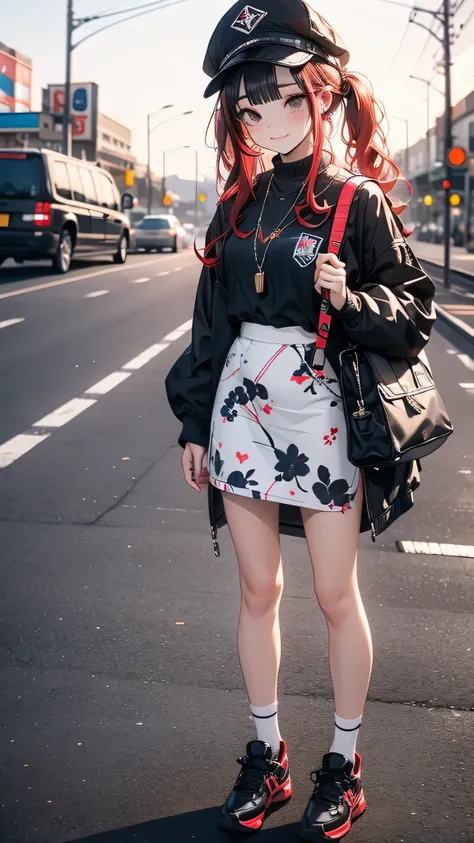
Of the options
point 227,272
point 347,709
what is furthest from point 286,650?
point 227,272

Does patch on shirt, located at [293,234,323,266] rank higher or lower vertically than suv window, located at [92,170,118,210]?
lower

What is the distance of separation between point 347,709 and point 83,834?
0.71 meters

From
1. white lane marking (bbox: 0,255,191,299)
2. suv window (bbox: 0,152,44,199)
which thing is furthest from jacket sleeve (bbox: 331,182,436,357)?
suv window (bbox: 0,152,44,199)

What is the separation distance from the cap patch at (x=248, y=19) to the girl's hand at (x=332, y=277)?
604 mm

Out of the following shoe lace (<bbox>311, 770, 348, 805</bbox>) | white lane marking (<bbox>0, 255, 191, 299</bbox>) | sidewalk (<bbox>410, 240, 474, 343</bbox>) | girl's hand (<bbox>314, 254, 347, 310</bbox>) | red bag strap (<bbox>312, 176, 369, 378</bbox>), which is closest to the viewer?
girl's hand (<bbox>314, 254, 347, 310</bbox>)

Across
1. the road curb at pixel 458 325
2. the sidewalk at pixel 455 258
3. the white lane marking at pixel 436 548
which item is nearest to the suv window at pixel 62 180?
→ the road curb at pixel 458 325

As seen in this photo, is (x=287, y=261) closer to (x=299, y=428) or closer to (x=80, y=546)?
(x=299, y=428)

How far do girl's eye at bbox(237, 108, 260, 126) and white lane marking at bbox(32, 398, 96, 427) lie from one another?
5449 mm

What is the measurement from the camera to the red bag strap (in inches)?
97.7

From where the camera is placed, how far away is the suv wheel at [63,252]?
72.5 ft

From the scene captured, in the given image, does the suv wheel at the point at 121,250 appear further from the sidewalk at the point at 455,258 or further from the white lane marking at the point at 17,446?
the white lane marking at the point at 17,446

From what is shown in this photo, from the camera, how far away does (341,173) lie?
2.64 meters

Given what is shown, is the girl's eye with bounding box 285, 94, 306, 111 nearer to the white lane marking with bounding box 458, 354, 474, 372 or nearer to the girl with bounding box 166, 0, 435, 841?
the girl with bounding box 166, 0, 435, 841

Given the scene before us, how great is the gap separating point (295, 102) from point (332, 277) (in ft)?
1.63
